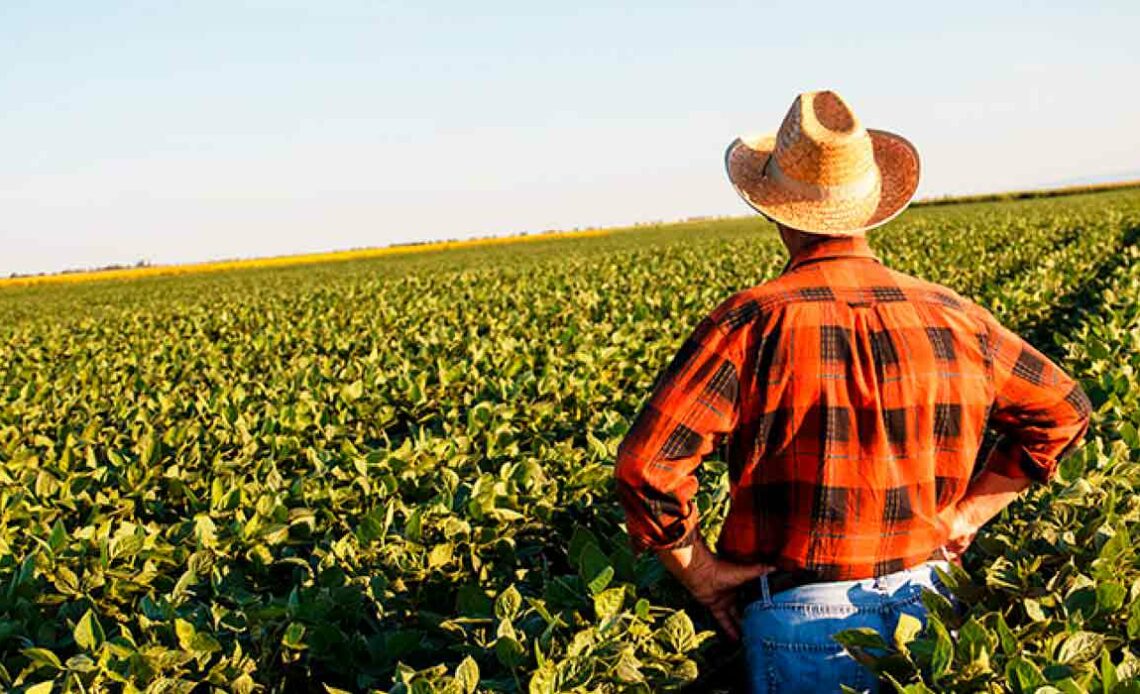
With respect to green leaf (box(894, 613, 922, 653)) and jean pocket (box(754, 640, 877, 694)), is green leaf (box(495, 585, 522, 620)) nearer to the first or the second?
jean pocket (box(754, 640, 877, 694))

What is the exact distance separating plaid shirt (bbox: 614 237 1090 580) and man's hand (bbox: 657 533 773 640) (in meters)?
0.04

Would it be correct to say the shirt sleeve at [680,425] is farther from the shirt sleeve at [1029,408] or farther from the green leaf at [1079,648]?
the green leaf at [1079,648]

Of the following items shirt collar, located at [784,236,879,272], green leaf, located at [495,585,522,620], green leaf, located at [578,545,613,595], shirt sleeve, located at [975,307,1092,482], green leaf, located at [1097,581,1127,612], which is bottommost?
green leaf, located at [1097,581,1127,612]

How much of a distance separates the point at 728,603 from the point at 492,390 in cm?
419

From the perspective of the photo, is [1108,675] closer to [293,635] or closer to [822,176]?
[822,176]

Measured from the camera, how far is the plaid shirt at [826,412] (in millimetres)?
2117

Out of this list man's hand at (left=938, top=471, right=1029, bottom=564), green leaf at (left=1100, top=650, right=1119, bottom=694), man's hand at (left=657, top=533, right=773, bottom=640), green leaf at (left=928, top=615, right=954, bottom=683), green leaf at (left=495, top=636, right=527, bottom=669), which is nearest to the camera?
green leaf at (left=1100, top=650, right=1119, bottom=694)

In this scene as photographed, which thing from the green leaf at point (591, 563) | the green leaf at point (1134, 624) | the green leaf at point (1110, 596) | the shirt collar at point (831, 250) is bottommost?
the green leaf at point (1134, 624)

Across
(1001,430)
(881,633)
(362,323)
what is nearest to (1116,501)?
(1001,430)

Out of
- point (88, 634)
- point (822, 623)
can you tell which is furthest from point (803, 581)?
point (88, 634)

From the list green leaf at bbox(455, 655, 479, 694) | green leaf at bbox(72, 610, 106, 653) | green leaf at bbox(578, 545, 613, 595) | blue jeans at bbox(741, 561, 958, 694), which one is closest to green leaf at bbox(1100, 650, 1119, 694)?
blue jeans at bbox(741, 561, 958, 694)

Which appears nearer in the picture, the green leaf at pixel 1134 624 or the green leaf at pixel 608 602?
the green leaf at pixel 1134 624

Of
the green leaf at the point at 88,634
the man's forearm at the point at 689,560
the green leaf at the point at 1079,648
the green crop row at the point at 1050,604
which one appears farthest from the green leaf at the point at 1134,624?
the green leaf at the point at 88,634

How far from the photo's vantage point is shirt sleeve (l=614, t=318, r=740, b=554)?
210cm
